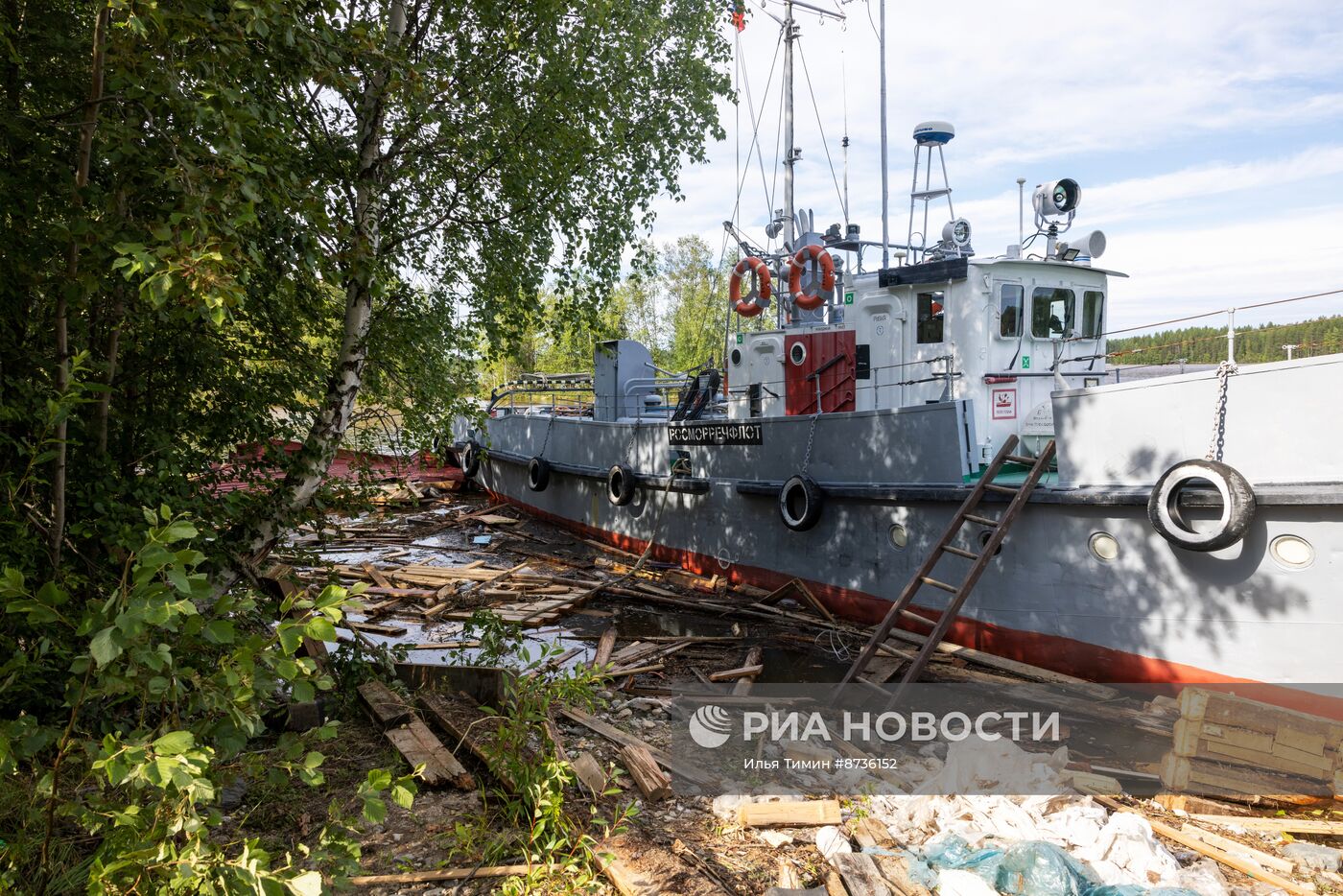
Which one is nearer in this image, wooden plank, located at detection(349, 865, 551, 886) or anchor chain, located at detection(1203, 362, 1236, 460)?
wooden plank, located at detection(349, 865, 551, 886)

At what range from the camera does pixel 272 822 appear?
3.95m

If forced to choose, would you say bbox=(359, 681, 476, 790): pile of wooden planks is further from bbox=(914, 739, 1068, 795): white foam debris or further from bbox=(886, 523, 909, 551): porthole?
bbox=(886, 523, 909, 551): porthole

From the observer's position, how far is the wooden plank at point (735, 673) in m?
7.48

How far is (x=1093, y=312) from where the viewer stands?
31.6ft

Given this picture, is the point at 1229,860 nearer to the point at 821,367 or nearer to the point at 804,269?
the point at 821,367

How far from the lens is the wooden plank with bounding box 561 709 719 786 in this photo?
5.03 metres

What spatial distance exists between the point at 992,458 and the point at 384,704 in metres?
Answer: 6.87

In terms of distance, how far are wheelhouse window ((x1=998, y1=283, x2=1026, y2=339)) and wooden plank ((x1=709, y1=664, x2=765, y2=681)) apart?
16.1 ft

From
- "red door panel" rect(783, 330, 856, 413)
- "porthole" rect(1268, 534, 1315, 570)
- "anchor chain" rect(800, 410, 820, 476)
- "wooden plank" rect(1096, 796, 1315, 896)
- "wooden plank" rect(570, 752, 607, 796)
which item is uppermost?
"red door panel" rect(783, 330, 856, 413)

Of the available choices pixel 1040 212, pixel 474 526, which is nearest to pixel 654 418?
pixel 474 526

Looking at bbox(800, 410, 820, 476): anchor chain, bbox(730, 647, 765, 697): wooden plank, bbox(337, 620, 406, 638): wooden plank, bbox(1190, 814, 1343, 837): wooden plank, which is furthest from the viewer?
bbox(800, 410, 820, 476): anchor chain

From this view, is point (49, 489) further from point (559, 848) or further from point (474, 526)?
point (474, 526)

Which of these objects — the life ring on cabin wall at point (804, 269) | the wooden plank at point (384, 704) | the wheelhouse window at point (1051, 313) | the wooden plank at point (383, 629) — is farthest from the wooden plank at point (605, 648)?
the wheelhouse window at point (1051, 313)

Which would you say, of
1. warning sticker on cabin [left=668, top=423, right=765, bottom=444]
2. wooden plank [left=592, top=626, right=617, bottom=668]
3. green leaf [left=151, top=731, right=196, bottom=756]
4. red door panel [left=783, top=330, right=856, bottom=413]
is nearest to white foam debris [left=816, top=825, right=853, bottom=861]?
green leaf [left=151, top=731, right=196, bottom=756]
